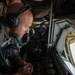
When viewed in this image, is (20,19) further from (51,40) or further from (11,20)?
(51,40)

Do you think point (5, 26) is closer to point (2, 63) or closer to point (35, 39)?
point (2, 63)

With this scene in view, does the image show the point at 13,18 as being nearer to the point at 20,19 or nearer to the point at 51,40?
the point at 20,19

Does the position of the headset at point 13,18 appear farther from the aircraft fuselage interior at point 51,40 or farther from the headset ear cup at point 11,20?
the aircraft fuselage interior at point 51,40

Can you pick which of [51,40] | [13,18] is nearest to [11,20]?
[13,18]

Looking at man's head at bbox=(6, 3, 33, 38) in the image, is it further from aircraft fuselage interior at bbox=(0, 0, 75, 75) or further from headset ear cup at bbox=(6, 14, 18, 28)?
aircraft fuselage interior at bbox=(0, 0, 75, 75)

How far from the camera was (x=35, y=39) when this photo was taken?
4.58 feet

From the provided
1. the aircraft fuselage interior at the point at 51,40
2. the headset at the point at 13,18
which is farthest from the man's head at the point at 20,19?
the aircraft fuselage interior at the point at 51,40

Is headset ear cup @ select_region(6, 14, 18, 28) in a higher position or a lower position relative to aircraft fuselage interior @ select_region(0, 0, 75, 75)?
higher

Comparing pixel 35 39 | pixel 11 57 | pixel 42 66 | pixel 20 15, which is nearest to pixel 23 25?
pixel 20 15

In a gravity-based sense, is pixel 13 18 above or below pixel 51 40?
above

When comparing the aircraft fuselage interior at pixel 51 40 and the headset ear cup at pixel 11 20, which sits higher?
the headset ear cup at pixel 11 20

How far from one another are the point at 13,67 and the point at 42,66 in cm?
24

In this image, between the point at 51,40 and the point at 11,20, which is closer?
the point at 11,20

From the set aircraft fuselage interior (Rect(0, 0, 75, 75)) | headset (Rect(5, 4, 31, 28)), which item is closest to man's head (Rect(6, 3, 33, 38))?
headset (Rect(5, 4, 31, 28))
